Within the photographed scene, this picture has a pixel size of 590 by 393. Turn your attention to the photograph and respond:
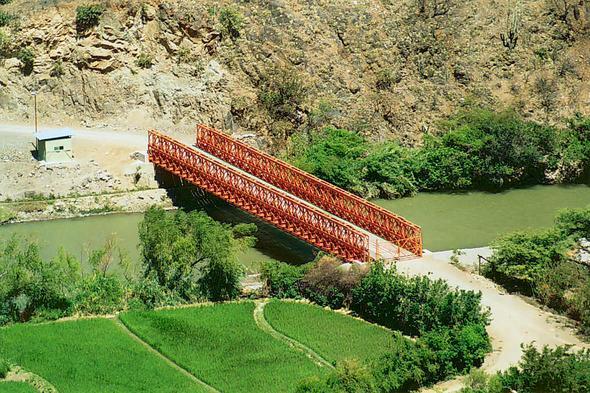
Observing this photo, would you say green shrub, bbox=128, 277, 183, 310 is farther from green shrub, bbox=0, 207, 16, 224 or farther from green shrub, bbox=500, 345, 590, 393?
green shrub, bbox=500, 345, 590, 393

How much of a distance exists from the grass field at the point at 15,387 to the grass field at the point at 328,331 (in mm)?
8585

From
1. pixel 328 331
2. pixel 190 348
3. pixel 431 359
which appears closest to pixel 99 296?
pixel 190 348

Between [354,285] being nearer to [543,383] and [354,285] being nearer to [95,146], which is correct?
[543,383]

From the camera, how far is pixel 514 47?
6328cm

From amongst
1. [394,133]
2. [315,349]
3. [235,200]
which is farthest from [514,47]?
[315,349]

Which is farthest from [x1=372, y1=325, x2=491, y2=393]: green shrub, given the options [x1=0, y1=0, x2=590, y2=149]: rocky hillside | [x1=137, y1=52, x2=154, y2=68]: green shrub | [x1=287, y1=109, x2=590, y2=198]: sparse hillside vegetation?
[x1=137, y1=52, x2=154, y2=68]: green shrub

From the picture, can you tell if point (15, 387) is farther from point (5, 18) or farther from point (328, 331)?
point (5, 18)

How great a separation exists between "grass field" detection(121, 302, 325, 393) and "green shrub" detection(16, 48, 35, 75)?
77.5 ft

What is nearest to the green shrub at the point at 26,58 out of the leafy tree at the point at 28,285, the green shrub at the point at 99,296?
the leafy tree at the point at 28,285

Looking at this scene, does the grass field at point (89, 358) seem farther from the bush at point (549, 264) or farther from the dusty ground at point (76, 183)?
the dusty ground at point (76, 183)

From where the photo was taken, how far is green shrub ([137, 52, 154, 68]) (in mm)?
59094

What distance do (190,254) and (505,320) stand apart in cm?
1093

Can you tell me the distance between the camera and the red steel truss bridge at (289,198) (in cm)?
4388

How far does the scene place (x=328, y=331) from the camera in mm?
37469
